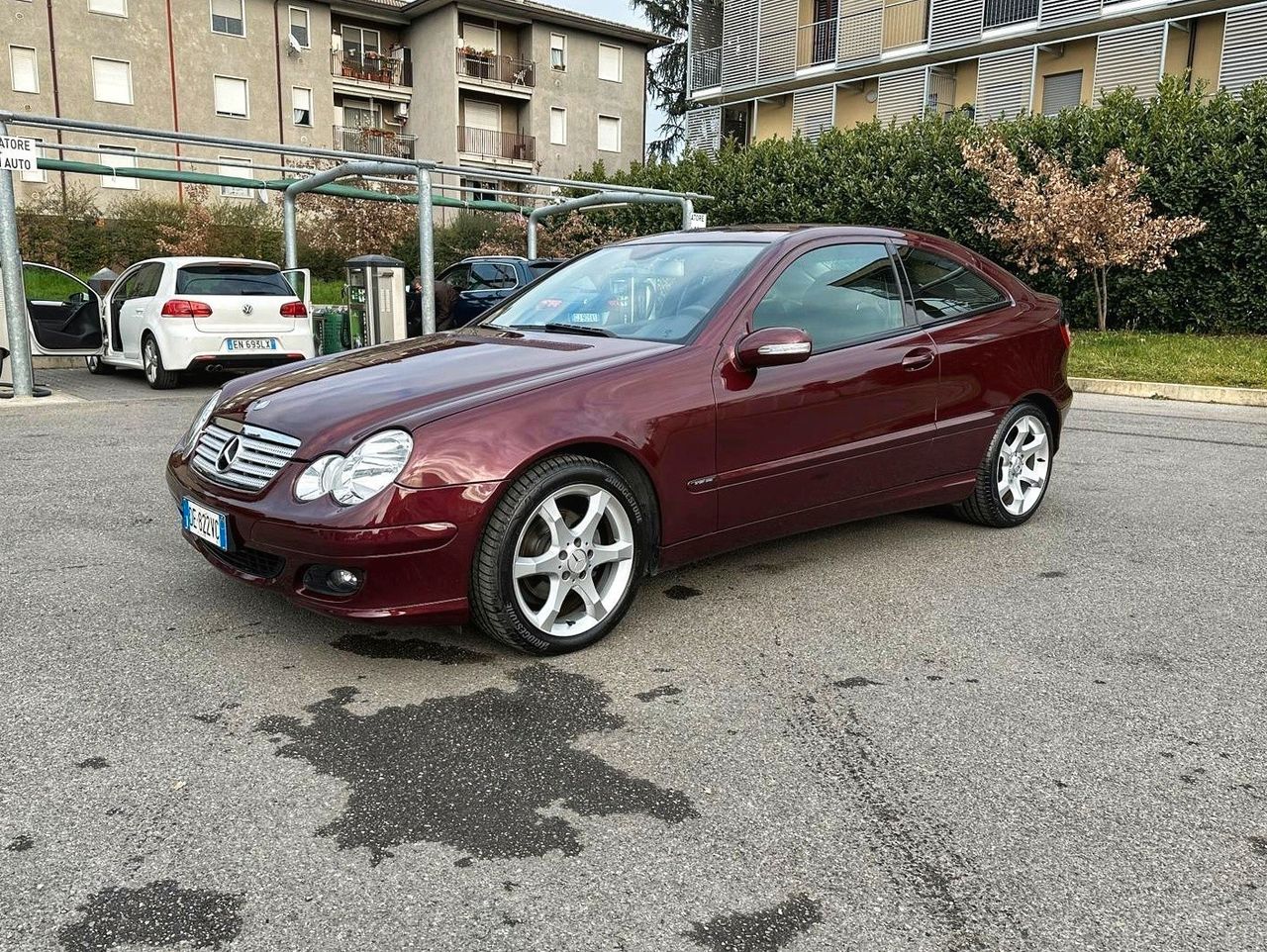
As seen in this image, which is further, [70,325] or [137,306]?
[70,325]

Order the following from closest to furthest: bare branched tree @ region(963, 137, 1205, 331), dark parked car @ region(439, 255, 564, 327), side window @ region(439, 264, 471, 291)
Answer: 1. bare branched tree @ region(963, 137, 1205, 331)
2. dark parked car @ region(439, 255, 564, 327)
3. side window @ region(439, 264, 471, 291)

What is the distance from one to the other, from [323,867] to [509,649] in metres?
1.43

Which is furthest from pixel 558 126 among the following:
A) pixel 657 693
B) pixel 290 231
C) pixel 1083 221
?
pixel 657 693

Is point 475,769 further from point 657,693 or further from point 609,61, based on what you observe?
point 609,61

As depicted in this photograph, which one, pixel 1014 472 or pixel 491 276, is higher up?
pixel 491 276

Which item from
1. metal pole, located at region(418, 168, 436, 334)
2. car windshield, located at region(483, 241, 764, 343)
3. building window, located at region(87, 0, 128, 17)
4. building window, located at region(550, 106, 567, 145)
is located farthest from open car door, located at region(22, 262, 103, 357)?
building window, located at region(550, 106, 567, 145)

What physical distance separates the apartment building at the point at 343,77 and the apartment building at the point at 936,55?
937 centimetres

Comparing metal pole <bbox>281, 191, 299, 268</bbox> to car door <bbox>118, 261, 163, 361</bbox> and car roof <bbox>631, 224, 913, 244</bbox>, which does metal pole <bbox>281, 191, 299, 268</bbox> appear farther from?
car roof <bbox>631, 224, 913, 244</bbox>

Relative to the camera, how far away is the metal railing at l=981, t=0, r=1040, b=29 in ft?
84.5

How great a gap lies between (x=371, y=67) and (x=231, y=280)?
33.5m

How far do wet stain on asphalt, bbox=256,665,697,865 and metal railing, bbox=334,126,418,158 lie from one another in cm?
3958

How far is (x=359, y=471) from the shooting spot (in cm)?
334

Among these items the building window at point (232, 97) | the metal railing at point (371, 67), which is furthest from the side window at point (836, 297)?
the metal railing at point (371, 67)

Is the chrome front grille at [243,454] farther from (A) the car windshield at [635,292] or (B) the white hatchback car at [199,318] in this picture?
(B) the white hatchback car at [199,318]
